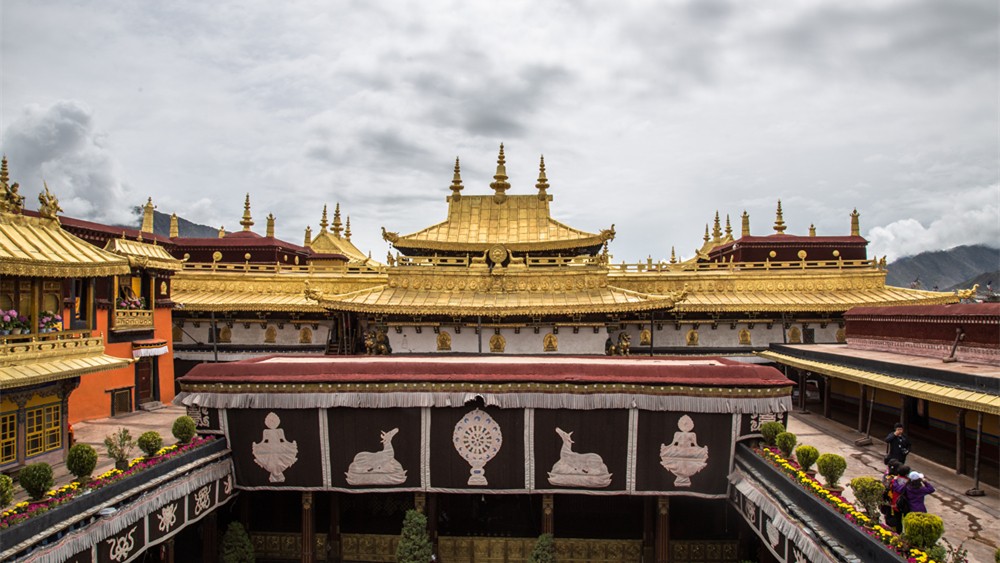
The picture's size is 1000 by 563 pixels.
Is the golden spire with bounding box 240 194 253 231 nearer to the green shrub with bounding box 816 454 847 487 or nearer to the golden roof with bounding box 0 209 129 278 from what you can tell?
the golden roof with bounding box 0 209 129 278

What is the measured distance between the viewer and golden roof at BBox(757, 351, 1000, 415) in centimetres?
1052

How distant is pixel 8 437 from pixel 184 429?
150 inches

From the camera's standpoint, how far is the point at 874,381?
13844 millimetres

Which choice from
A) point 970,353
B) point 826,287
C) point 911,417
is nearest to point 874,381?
point 970,353

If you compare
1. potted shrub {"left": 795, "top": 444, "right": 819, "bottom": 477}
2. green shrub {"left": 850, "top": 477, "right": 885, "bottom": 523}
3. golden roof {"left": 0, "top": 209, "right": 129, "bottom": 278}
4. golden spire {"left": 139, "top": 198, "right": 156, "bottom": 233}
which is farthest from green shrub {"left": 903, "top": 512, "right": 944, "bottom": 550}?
golden spire {"left": 139, "top": 198, "right": 156, "bottom": 233}

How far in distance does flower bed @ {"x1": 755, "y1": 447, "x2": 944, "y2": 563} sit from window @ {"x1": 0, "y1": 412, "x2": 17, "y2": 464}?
1594 cm

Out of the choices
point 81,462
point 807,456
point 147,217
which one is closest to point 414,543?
point 81,462

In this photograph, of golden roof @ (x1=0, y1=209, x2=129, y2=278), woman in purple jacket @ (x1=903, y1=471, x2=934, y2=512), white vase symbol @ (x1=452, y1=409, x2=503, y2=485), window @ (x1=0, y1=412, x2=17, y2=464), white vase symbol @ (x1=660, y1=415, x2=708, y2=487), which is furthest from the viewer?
white vase symbol @ (x1=452, y1=409, x2=503, y2=485)

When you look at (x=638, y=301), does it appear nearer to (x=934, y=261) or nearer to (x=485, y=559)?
(x=485, y=559)

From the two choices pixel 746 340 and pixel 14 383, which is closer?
pixel 14 383

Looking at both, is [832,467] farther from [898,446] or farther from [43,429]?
[43,429]

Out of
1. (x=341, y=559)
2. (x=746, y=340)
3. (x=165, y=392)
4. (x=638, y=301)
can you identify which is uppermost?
(x=638, y=301)

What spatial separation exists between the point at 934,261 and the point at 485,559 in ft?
431

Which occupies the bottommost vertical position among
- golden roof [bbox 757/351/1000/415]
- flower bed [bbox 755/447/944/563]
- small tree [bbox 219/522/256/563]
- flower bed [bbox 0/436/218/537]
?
small tree [bbox 219/522/256/563]
